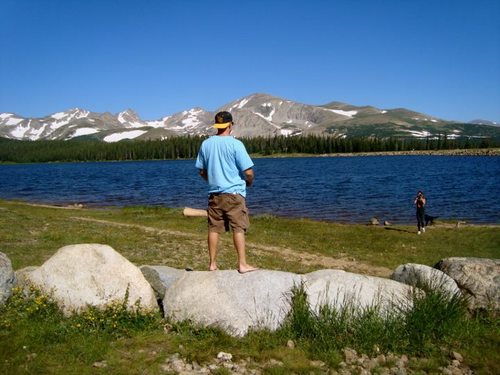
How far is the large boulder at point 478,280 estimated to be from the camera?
9.51 meters

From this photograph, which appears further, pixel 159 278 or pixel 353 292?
pixel 159 278

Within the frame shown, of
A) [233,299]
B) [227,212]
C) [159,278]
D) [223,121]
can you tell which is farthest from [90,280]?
[223,121]

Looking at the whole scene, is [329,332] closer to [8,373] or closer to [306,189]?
[8,373]

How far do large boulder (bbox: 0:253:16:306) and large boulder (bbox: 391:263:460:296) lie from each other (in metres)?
8.39

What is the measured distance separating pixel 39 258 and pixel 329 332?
12449 millimetres

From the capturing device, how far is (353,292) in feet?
28.6

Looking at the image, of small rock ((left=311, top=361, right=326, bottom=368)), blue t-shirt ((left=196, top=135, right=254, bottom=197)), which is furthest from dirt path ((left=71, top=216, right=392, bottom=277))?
small rock ((left=311, top=361, right=326, bottom=368))

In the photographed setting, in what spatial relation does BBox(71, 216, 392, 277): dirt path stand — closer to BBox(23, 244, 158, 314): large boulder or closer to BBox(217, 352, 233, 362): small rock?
BBox(23, 244, 158, 314): large boulder

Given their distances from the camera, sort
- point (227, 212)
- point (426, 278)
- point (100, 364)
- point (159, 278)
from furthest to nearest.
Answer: point (159, 278) < point (426, 278) < point (227, 212) < point (100, 364)

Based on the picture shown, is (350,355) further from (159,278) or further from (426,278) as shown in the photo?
(159,278)

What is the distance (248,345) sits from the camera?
25.5ft

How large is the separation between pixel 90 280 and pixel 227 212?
3136 mm

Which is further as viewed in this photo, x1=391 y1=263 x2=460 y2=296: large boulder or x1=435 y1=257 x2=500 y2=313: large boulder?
x1=435 y1=257 x2=500 y2=313: large boulder

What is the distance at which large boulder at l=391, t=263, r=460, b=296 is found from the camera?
30.1 ft
